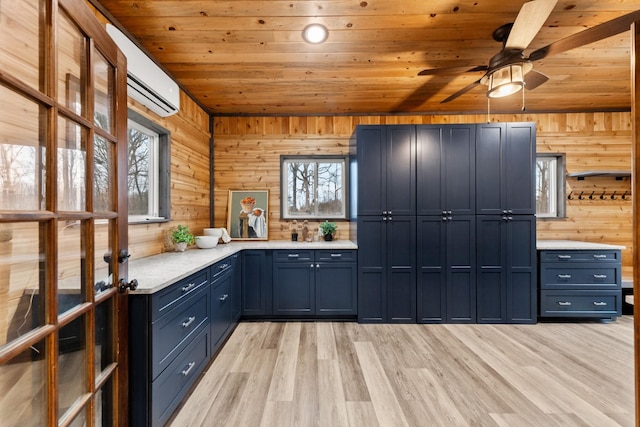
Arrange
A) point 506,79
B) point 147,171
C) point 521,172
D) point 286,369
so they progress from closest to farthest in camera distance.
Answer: point 506,79 < point 286,369 < point 147,171 < point 521,172

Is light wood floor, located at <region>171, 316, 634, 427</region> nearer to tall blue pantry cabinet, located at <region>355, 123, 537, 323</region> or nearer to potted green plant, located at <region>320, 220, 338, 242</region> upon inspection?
tall blue pantry cabinet, located at <region>355, 123, 537, 323</region>

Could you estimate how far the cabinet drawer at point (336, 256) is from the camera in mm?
3123

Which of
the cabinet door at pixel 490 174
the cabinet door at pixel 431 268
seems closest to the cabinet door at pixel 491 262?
the cabinet door at pixel 490 174

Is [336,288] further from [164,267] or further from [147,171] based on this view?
[147,171]

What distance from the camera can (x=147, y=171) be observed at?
2561 millimetres

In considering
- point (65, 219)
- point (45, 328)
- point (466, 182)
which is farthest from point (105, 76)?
point (466, 182)

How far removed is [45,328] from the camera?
0.86 metres

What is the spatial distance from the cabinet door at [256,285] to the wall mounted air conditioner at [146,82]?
1715 mm

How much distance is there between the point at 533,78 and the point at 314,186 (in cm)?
257

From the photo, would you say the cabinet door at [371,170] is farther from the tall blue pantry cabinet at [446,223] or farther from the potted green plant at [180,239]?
the potted green plant at [180,239]

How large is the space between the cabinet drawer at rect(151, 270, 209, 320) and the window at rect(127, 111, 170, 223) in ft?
2.54

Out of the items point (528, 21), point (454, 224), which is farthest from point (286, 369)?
point (528, 21)

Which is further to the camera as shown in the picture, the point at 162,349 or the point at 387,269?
the point at 387,269

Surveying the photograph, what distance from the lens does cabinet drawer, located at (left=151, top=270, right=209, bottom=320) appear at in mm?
1488
